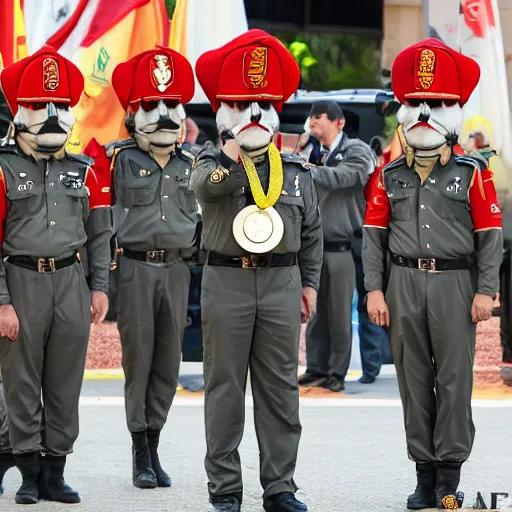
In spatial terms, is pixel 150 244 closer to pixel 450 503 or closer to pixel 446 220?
pixel 446 220

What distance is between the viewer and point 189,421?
1092 cm

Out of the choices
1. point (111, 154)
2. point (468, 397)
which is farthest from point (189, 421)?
point (468, 397)

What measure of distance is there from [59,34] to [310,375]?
3.68m

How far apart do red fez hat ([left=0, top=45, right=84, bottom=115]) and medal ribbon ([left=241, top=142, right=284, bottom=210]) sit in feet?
3.60

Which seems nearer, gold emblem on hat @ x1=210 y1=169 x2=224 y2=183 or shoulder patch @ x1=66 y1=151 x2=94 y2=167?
gold emblem on hat @ x1=210 y1=169 x2=224 y2=183

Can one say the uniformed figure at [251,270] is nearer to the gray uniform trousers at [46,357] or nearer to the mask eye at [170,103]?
the gray uniform trousers at [46,357]

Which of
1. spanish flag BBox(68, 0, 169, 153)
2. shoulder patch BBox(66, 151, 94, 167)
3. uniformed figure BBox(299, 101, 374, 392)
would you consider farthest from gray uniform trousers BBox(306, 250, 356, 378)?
shoulder patch BBox(66, 151, 94, 167)

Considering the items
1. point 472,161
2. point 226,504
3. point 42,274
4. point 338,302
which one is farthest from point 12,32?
point 226,504

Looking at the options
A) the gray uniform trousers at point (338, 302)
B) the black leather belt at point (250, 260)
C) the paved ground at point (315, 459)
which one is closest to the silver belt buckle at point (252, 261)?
the black leather belt at point (250, 260)

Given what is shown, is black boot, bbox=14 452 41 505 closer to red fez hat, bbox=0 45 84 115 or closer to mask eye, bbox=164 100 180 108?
red fez hat, bbox=0 45 84 115

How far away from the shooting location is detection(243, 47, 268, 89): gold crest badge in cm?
739

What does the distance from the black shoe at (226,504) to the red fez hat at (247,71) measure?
73.5 inches

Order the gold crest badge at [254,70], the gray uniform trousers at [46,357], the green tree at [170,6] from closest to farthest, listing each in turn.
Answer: the gold crest badge at [254,70] → the gray uniform trousers at [46,357] → the green tree at [170,6]

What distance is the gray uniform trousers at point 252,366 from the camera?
746 centimetres
